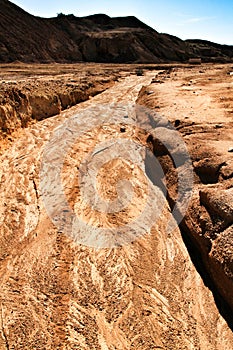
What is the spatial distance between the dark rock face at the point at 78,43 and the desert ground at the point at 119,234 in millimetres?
22650

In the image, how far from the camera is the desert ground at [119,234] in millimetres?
4281

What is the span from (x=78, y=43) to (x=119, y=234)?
1486 inches

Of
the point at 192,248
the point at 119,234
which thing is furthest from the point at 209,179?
the point at 119,234

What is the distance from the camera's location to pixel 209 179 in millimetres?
6148

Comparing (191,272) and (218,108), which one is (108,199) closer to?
(191,272)

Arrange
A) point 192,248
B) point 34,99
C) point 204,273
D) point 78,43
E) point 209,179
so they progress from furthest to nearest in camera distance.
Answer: point 78,43 → point 34,99 → point 209,179 → point 192,248 → point 204,273

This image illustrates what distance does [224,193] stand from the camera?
5.23 metres

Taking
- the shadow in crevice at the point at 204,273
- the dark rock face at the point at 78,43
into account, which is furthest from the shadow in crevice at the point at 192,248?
the dark rock face at the point at 78,43

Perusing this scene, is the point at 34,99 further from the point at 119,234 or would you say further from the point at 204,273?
the point at 204,273

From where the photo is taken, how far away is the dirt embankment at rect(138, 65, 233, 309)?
4797 millimetres

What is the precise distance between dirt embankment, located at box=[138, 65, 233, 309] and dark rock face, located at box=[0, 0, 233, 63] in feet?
Answer: 77.0

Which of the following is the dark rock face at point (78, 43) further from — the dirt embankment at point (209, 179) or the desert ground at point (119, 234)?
the dirt embankment at point (209, 179)

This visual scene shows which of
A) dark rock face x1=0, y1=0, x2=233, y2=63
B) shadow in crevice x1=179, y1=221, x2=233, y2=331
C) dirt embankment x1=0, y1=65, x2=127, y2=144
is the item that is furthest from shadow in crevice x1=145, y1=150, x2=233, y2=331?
dark rock face x1=0, y1=0, x2=233, y2=63

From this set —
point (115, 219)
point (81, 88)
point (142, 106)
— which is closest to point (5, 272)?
point (115, 219)
